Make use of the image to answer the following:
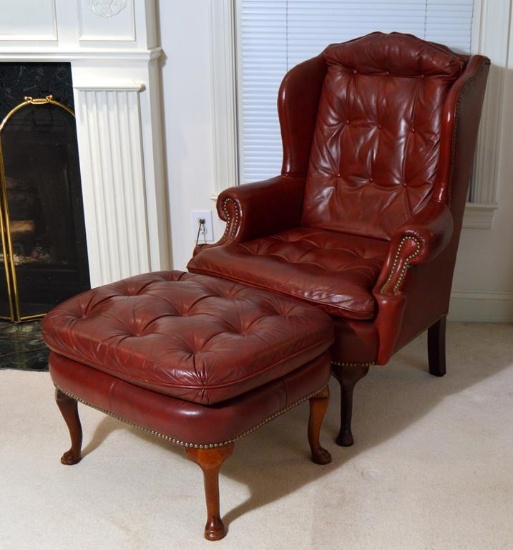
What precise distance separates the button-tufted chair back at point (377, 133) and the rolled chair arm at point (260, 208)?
0.21 feet

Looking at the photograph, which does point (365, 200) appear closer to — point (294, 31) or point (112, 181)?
point (294, 31)

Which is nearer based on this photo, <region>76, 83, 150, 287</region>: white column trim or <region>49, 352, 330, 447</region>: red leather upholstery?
<region>49, 352, 330, 447</region>: red leather upholstery

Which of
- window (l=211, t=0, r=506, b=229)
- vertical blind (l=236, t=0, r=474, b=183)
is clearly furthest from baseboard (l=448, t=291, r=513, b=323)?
vertical blind (l=236, t=0, r=474, b=183)

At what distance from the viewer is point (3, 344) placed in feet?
10.1

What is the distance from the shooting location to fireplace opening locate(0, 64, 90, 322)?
312 centimetres

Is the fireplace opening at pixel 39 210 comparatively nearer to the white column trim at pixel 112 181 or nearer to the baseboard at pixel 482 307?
the white column trim at pixel 112 181

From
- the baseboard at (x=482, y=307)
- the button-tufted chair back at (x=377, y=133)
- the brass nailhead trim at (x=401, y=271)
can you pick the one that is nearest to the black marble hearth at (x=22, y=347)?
the button-tufted chair back at (x=377, y=133)

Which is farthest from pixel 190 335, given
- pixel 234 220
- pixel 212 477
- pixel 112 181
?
pixel 112 181

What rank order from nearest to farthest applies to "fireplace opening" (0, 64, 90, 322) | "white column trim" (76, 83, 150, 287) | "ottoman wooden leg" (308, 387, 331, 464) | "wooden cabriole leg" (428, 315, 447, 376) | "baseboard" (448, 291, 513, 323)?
"ottoman wooden leg" (308, 387, 331, 464) < "wooden cabriole leg" (428, 315, 447, 376) < "white column trim" (76, 83, 150, 287) < "fireplace opening" (0, 64, 90, 322) < "baseboard" (448, 291, 513, 323)

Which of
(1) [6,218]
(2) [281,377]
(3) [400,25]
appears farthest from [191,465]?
(3) [400,25]

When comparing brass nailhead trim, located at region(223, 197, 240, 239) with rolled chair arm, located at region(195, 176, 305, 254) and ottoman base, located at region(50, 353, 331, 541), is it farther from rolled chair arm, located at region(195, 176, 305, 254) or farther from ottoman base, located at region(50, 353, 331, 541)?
ottoman base, located at region(50, 353, 331, 541)

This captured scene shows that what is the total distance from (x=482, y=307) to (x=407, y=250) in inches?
44.8

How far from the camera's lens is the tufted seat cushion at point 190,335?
1.82m

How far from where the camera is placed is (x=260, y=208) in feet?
8.84
